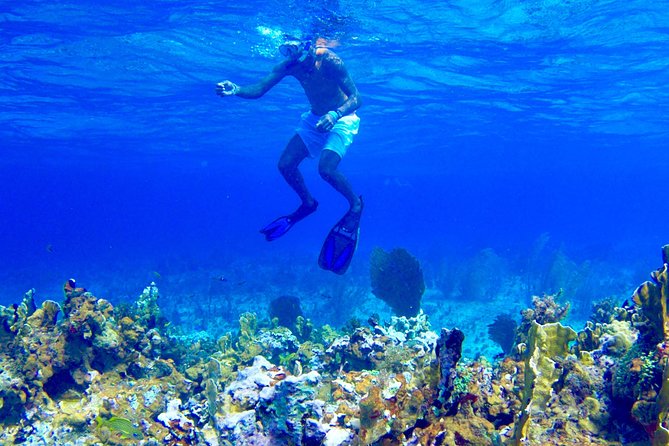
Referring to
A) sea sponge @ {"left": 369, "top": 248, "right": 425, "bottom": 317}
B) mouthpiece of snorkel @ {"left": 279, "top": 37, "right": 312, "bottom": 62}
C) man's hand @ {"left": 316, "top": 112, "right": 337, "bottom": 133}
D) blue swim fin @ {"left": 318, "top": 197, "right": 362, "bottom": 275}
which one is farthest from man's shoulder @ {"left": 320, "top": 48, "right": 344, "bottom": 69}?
sea sponge @ {"left": 369, "top": 248, "right": 425, "bottom": 317}

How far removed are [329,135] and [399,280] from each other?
16.2ft

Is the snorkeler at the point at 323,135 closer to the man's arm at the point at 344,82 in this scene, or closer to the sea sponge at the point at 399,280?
the man's arm at the point at 344,82

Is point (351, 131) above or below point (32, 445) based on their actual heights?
above

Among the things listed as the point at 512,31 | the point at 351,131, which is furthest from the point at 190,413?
the point at 512,31

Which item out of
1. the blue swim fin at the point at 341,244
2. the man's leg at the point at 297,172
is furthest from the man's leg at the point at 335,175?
the man's leg at the point at 297,172

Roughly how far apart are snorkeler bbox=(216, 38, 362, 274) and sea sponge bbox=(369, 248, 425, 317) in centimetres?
338

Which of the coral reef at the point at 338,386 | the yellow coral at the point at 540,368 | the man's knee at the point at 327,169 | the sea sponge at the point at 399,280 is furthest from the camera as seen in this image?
the sea sponge at the point at 399,280

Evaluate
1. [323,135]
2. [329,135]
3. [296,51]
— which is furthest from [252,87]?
[329,135]

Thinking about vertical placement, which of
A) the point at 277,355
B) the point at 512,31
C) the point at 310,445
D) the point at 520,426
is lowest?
the point at 310,445

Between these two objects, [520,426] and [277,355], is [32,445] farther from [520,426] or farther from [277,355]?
[520,426]

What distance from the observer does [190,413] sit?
493cm

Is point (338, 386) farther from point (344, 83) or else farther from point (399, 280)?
point (399, 280)

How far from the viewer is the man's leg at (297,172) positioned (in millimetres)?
9180

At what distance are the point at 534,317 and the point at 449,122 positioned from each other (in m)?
30.4
